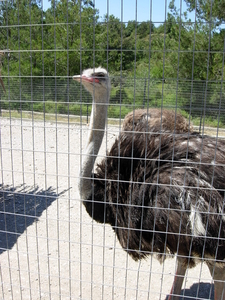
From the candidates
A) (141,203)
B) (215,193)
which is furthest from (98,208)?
(215,193)

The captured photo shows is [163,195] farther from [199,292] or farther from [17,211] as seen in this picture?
[17,211]

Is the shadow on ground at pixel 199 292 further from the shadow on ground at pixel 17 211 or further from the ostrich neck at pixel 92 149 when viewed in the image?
the shadow on ground at pixel 17 211

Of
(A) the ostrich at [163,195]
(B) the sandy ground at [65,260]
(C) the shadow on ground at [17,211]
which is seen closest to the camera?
(A) the ostrich at [163,195]

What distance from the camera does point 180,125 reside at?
3367 mm

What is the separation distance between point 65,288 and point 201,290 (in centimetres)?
120

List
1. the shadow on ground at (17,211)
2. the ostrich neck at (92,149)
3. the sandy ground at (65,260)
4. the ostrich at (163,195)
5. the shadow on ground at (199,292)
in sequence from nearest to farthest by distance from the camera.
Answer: the ostrich at (163,195) → the sandy ground at (65,260) → the ostrich neck at (92,149) → the shadow on ground at (199,292) → the shadow on ground at (17,211)

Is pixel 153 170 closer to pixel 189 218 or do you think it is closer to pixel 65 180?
pixel 189 218

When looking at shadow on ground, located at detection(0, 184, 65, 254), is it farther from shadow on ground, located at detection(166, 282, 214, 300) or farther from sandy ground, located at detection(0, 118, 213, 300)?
shadow on ground, located at detection(166, 282, 214, 300)

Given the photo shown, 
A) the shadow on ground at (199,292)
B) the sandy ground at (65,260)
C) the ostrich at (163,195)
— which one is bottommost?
the shadow on ground at (199,292)

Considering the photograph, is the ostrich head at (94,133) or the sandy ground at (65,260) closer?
the sandy ground at (65,260)

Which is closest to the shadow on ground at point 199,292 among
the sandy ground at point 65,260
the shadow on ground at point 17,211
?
the sandy ground at point 65,260

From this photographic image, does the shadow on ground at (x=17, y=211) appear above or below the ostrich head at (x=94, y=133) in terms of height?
below

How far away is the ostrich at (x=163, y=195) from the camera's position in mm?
2020

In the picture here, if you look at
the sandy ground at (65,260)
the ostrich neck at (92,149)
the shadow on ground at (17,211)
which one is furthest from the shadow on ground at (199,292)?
the shadow on ground at (17,211)
